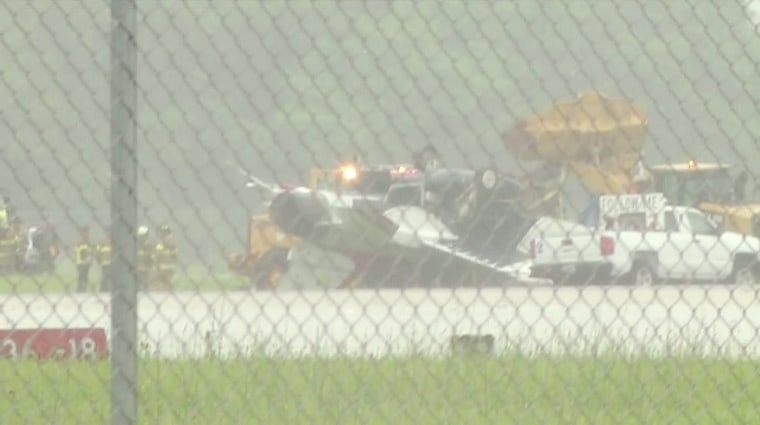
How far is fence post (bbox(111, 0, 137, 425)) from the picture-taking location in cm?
399

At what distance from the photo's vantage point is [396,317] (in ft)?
20.0

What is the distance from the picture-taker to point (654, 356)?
241 inches

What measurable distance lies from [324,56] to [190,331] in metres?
2.33

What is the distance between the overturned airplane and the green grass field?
1006 millimetres

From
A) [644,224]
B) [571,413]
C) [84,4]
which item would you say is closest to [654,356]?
[571,413]

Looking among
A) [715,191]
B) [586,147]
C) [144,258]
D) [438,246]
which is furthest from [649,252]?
[144,258]

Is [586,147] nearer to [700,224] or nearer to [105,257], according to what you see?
[700,224]

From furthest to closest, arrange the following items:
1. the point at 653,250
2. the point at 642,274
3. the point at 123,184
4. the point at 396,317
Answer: the point at 396,317 → the point at 642,274 → the point at 653,250 → the point at 123,184

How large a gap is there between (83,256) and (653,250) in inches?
66.0

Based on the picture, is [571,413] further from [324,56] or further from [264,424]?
[324,56]

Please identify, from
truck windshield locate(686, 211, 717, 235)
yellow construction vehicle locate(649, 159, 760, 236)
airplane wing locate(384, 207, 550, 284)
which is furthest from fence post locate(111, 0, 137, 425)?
truck windshield locate(686, 211, 717, 235)

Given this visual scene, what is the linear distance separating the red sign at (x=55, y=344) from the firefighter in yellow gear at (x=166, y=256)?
55 cm

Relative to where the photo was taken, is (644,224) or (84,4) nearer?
(84,4)

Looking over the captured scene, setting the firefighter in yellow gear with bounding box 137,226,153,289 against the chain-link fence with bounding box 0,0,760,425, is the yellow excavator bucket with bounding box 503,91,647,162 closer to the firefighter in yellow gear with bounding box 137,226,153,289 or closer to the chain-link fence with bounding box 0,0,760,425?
the chain-link fence with bounding box 0,0,760,425
